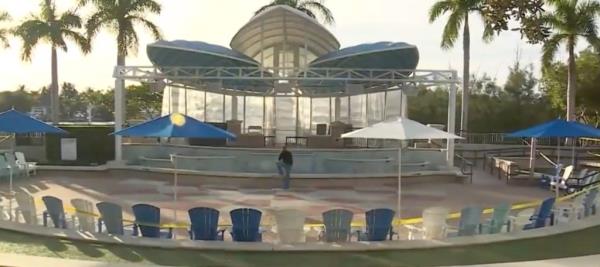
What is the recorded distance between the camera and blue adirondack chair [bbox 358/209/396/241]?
29.7 feet

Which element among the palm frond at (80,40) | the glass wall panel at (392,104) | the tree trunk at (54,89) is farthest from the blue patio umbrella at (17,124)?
the glass wall panel at (392,104)

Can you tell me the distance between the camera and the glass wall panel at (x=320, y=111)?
34750mm

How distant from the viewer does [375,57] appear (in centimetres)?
2334

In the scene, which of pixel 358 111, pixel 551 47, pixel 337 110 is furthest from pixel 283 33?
pixel 551 47

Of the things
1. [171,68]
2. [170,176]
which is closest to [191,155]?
[170,176]

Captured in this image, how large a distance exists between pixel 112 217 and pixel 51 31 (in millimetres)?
22806

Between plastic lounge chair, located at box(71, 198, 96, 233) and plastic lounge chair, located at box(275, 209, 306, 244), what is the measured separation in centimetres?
319

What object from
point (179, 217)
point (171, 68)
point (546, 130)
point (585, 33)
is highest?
point (585, 33)

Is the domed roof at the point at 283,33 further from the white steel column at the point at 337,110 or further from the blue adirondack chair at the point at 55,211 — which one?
the blue adirondack chair at the point at 55,211

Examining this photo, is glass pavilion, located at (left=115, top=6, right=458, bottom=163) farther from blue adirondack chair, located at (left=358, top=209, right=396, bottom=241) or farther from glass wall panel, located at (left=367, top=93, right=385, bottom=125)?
blue adirondack chair, located at (left=358, top=209, right=396, bottom=241)

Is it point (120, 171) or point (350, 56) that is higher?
point (350, 56)

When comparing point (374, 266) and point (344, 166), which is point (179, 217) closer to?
point (374, 266)

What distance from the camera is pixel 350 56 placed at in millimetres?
23000

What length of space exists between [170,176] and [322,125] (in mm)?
14027
